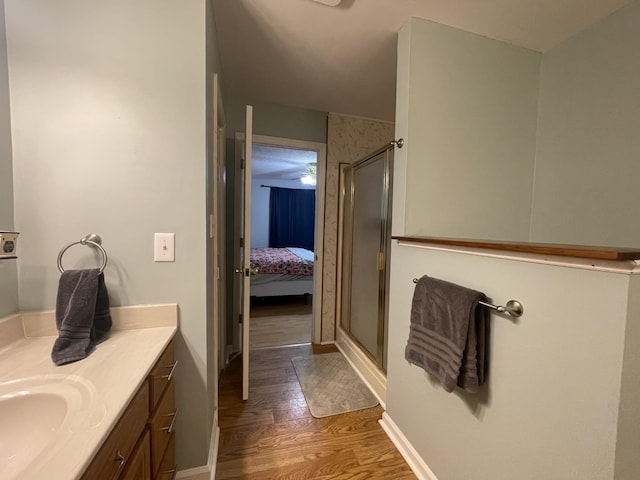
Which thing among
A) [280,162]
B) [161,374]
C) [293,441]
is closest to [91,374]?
[161,374]

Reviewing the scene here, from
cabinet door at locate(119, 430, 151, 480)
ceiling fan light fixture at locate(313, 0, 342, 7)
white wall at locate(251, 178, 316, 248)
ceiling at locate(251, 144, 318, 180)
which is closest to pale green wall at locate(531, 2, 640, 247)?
ceiling fan light fixture at locate(313, 0, 342, 7)

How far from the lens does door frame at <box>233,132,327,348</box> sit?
95.8 inches

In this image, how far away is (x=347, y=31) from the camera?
153cm

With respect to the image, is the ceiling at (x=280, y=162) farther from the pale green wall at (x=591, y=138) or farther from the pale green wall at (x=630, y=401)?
the pale green wall at (x=630, y=401)

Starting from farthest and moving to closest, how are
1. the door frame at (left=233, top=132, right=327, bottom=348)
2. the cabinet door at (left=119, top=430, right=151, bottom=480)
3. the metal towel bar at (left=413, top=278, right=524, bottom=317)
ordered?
1. the door frame at (left=233, top=132, right=327, bottom=348)
2. the metal towel bar at (left=413, top=278, right=524, bottom=317)
3. the cabinet door at (left=119, top=430, right=151, bottom=480)

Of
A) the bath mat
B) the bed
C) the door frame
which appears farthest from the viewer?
the bed

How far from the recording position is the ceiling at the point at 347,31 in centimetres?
134

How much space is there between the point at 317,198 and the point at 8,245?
6.79ft

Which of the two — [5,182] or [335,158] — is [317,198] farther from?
[5,182]

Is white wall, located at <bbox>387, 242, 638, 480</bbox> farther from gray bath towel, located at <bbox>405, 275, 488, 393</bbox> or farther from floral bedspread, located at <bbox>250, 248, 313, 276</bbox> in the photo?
floral bedspread, located at <bbox>250, 248, 313, 276</bbox>

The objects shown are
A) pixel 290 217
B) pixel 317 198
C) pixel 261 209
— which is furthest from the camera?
pixel 290 217

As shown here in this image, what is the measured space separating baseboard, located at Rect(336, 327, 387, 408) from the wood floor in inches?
5.0

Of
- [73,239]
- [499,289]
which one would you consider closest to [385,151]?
[499,289]

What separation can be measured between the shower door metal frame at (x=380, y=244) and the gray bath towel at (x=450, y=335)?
707 mm
